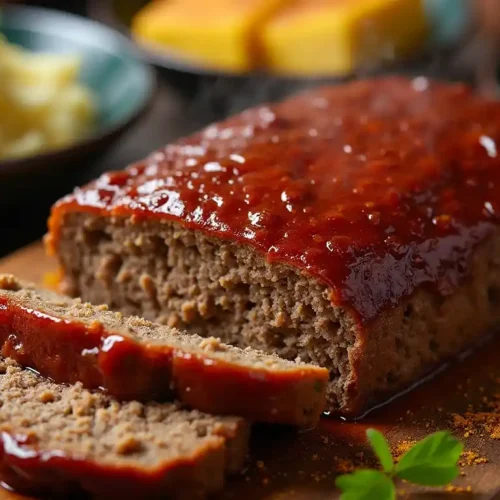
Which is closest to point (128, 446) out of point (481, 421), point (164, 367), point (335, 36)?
point (164, 367)

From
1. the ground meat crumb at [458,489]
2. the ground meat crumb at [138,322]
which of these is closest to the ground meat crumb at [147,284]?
the ground meat crumb at [138,322]

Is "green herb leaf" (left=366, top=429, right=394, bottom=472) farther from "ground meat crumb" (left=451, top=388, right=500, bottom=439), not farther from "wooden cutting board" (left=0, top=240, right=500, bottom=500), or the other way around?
"ground meat crumb" (left=451, top=388, right=500, bottom=439)

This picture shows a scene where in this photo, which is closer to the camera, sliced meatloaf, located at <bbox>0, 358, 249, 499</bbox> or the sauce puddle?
sliced meatloaf, located at <bbox>0, 358, 249, 499</bbox>

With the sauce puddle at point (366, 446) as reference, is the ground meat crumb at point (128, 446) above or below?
above

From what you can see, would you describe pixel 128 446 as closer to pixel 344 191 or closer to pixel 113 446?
pixel 113 446

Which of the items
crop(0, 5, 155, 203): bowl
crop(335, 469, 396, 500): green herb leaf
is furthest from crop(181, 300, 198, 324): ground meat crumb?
crop(0, 5, 155, 203): bowl

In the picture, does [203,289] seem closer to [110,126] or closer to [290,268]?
[290,268]

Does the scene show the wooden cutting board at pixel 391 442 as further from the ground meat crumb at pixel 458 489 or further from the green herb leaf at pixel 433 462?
the green herb leaf at pixel 433 462
